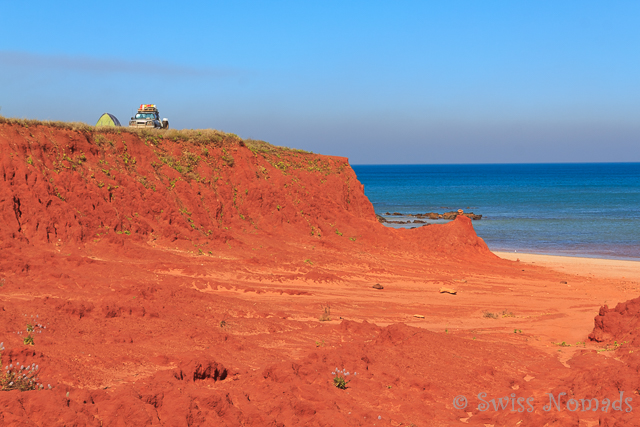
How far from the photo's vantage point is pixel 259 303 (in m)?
15.2

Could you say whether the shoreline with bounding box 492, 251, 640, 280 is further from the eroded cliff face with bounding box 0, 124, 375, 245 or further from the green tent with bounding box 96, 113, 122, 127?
the green tent with bounding box 96, 113, 122, 127

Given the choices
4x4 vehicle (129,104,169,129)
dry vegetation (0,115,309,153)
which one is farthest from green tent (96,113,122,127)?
dry vegetation (0,115,309,153)

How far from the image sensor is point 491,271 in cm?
2344

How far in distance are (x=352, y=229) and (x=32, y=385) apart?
21.1 m

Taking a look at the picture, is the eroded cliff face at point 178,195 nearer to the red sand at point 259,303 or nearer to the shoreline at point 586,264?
the red sand at point 259,303

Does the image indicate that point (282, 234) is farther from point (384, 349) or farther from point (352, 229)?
point (384, 349)

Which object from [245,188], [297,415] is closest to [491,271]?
[245,188]

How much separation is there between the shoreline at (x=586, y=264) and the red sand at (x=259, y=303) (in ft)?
4.95

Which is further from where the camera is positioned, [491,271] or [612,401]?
[491,271]

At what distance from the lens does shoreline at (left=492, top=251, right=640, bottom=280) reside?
25219mm

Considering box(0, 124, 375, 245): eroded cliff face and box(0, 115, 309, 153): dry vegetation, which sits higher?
box(0, 115, 309, 153): dry vegetation

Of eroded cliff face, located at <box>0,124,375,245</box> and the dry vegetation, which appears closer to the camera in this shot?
eroded cliff face, located at <box>0,124,375,245</box>

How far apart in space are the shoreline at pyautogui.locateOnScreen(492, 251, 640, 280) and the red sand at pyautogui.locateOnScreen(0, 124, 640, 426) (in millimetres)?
1509

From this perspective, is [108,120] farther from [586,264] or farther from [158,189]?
[586,264]
